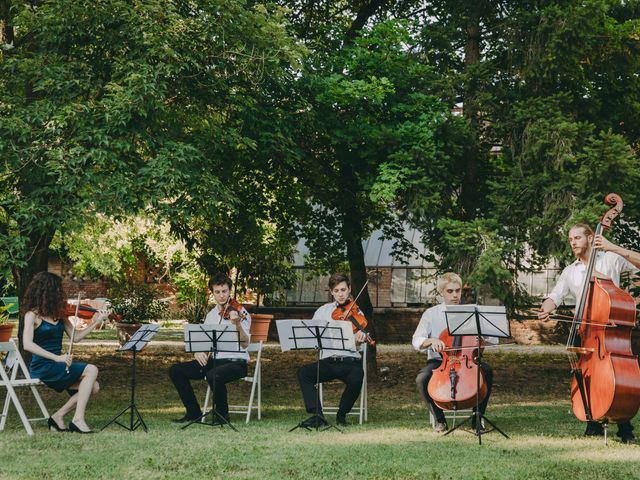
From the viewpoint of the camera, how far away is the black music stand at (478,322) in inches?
291

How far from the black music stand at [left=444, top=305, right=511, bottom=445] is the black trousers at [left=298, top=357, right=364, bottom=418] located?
1.52 m

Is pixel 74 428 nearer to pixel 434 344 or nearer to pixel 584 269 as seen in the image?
pixel 434 344

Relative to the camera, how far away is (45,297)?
801 cm

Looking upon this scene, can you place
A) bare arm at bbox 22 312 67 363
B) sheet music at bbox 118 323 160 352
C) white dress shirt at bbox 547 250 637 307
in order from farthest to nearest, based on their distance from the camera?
sheet music at bbox 118 323 160 352 → bare arm at bbox 22 312 67 363 → white dress shirt at bbox 547 250 637 307

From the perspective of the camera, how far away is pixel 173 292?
31.2 meters

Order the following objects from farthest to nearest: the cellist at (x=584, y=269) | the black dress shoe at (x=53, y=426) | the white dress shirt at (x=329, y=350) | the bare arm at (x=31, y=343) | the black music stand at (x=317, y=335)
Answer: the white dress shirt at (x=329, y=350), the black music stand at (x=317, y=335), the black dress shoe at (x=53, y=426), the bare arm at (x=31, y=343), the cellist at (x=584, y=269)

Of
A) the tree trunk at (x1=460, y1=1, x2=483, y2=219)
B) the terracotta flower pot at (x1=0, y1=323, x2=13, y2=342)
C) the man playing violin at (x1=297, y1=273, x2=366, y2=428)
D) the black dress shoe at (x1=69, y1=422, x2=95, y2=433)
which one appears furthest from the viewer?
the tree trunk at (x1=460, y1=1, x2=483, y2=219)

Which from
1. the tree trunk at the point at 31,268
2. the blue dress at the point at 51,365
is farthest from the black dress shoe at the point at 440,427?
the tree trunk at the point at 31,268

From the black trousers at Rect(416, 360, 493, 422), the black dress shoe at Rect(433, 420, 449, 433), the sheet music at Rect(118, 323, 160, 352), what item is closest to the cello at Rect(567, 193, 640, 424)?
the black trousers at Rect(416, 360, 493, 422)

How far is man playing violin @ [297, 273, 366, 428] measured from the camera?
8.76 meters

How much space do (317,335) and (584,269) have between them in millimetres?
2526

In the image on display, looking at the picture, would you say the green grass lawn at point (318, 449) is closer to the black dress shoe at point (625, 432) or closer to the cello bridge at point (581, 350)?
the black dress shoe at point (625, 432)

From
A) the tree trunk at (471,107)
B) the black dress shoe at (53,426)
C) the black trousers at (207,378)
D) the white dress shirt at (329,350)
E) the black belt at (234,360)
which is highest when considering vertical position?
the tree trunk at (471,107)

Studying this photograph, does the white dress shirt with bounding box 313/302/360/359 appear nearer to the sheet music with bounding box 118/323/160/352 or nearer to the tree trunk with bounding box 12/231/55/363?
the sheet music with bounding box 118/323/160/352
